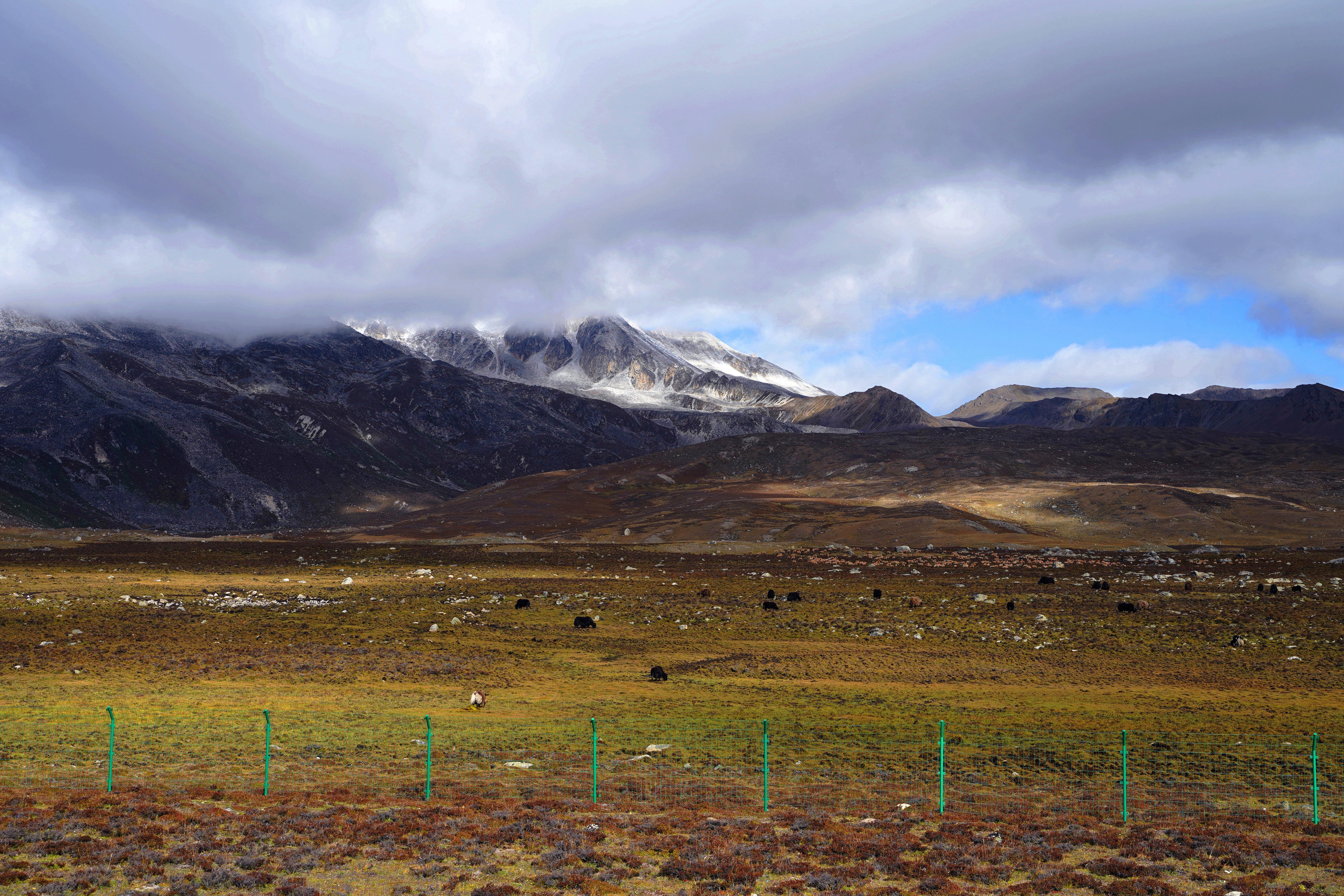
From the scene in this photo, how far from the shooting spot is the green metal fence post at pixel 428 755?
1928 centimetres

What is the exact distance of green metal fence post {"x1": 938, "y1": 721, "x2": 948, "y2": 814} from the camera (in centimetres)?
1867

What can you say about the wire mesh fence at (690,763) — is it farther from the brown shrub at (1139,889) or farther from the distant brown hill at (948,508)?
the distant brown hill at (948,508)

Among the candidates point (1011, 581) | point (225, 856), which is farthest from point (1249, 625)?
point (225, 856)

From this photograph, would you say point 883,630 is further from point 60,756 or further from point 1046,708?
point 60,756

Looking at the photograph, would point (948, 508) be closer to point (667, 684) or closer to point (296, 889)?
point (667, 684)

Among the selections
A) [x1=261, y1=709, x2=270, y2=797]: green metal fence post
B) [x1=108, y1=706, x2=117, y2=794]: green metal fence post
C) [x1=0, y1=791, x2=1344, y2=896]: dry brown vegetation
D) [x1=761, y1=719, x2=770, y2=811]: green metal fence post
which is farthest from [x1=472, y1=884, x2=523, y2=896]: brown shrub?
[x1=108, y1=706, x2=117, y2=794]: green metal fence post

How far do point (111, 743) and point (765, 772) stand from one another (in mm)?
15274

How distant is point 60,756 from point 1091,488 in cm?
15070

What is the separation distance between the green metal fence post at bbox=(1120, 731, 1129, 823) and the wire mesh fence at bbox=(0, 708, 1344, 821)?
11cm

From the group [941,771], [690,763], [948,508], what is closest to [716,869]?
[941,771]

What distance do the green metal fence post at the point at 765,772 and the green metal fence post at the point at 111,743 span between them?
13.9 metres

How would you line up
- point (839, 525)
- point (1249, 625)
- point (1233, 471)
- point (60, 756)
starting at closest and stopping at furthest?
point (60, 756), point (1249, 625), point (839, 525), point (1233, 471)

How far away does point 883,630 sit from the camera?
154ft

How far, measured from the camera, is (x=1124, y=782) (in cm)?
1814
